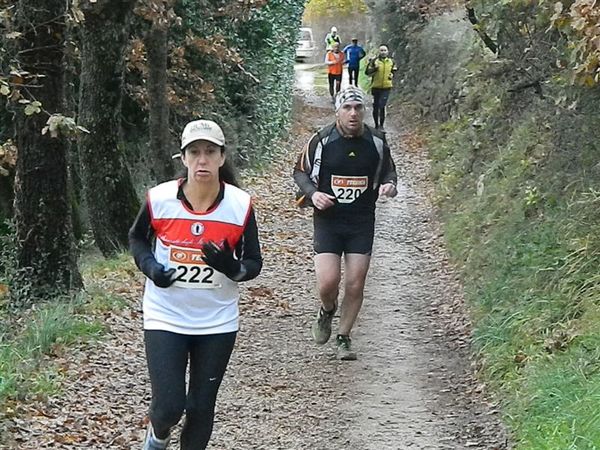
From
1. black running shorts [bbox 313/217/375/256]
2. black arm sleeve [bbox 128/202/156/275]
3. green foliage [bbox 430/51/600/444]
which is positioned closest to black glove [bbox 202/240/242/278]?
black arm sleeve [bbox 128/202/156/275]

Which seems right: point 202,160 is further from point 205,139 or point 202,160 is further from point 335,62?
point 335,62

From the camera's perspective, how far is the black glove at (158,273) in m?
5.21

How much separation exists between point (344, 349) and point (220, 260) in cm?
387

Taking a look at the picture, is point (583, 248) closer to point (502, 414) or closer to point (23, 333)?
point (502, 414)

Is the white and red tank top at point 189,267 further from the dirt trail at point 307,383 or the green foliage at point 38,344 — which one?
the green foliage at point 38,344

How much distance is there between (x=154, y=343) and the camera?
17.3 ft

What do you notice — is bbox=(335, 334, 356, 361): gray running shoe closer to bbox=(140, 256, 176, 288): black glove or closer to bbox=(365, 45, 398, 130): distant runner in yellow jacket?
bbox=(140, 256, 176, 288): black glove

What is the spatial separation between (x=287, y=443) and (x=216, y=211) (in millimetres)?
2259

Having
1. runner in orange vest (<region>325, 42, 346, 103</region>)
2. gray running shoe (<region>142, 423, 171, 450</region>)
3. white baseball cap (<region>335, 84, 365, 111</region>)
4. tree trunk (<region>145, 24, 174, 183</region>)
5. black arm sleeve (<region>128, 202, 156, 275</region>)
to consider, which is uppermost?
black arm sleeve (<region>128, 202, 156, 275</region>)

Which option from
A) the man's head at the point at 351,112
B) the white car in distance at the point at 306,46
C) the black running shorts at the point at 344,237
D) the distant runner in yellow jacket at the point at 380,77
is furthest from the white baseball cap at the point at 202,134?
the white car in distance at the point at 306,46

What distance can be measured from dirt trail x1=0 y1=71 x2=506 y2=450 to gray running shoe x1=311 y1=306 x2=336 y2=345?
0.12m

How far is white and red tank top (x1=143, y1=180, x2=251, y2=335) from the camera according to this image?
5289 mm

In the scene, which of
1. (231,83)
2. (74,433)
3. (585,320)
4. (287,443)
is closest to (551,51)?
(585,320)

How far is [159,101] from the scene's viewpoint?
48.1 ft
